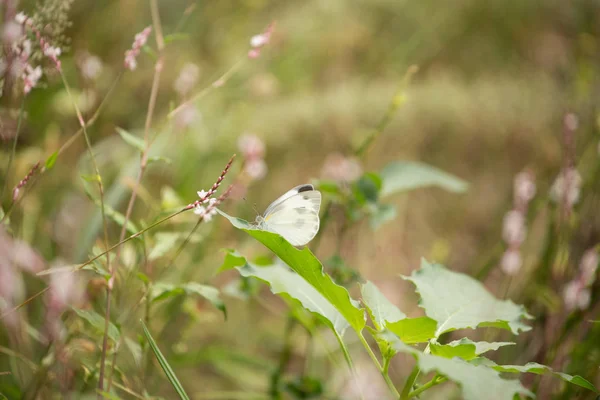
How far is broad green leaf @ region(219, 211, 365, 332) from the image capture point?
53cm

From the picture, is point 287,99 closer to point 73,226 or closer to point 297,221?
point 73,226

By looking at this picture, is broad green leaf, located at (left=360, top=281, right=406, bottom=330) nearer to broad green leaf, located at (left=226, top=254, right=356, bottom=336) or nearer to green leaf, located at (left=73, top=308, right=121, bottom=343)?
broad green leaf, located at (left=226, top=254, right=356, bottom=336)

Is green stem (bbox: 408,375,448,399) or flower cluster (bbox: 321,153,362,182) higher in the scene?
green stem (bbox: 408,375,448,399)

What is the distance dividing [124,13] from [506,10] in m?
1.87

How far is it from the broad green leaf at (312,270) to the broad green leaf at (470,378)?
3.5 inches

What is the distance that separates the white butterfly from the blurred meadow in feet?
0.24

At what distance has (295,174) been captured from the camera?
2.27 meters

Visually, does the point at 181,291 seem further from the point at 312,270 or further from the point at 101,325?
the point at 312,270

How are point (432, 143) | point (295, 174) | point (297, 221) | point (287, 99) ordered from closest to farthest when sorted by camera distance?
point (297, 221) < point (287, 99) < point (295, 174) < point (432, 143)

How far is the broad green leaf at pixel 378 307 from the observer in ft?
1.97

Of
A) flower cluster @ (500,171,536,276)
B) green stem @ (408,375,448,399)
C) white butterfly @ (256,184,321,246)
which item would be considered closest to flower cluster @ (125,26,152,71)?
white butterfly @ (256,184,321,246)

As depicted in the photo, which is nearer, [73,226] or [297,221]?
[297,221]

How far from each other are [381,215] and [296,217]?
18cm

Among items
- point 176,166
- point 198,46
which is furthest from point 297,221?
point 198,46
